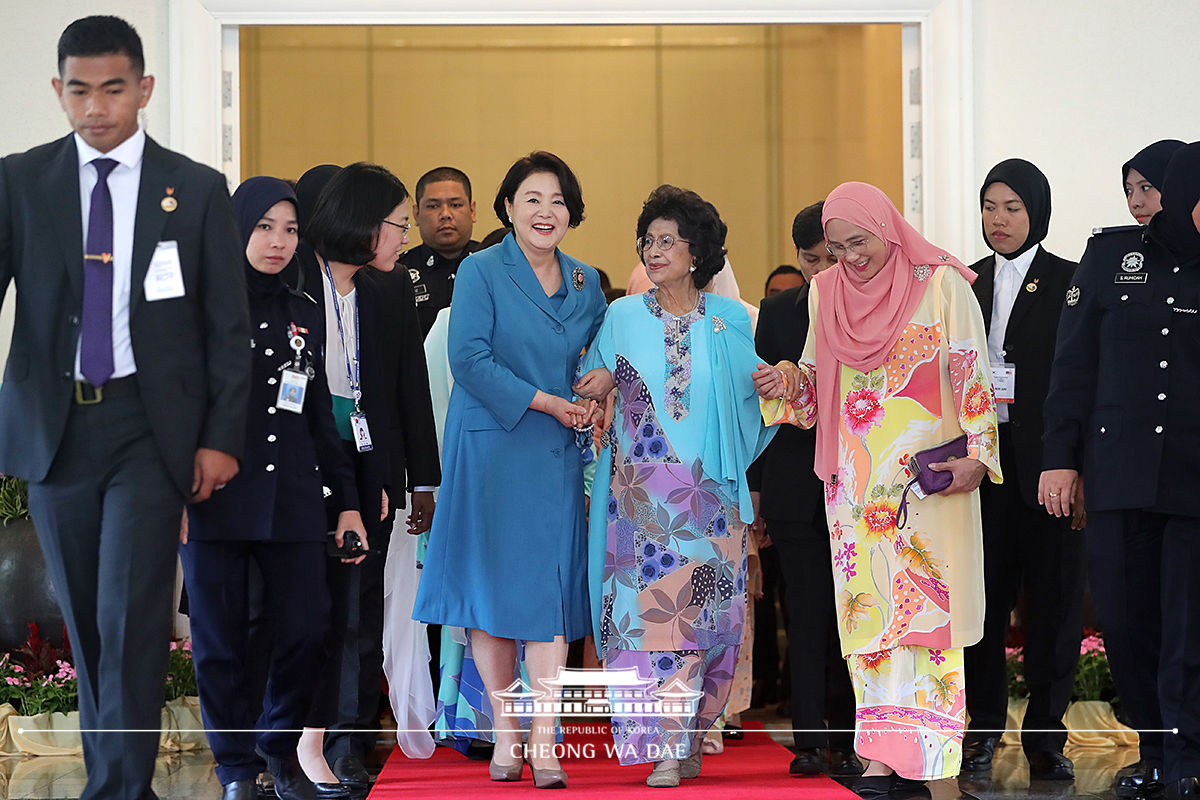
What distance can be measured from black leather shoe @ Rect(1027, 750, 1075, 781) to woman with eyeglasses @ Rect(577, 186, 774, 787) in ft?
3.42

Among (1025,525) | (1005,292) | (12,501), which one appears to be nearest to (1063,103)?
(1005,292)

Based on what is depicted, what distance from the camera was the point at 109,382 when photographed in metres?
2.89

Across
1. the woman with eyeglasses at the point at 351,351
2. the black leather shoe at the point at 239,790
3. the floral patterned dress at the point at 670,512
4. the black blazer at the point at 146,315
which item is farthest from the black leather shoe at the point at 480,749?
the black blazer at the point at 146,315

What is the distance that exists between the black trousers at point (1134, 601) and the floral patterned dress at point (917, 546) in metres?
0.34

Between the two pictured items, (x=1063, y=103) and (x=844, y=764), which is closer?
(x=844, y=764)

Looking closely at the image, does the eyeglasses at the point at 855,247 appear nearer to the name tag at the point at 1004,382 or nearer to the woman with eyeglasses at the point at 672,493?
the woman with eyeglasses at the point at 672,493

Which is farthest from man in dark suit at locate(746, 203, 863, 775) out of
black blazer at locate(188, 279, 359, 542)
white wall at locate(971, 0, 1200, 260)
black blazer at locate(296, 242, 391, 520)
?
white wall at locate(971, 0, 1200, 260)

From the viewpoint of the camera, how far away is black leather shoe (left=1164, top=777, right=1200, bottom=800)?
3629mm

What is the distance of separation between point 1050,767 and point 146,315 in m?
2.98

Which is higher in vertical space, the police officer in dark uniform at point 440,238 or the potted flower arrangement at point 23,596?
the police officer in dark uniform at point 440,238

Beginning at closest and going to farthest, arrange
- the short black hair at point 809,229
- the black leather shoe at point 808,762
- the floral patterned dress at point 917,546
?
the floral patterned dress at point 917,546
the black leather shoe at point 808,762
the short black hair at point 809,229

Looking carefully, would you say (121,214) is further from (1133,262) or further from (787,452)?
(1133,262)

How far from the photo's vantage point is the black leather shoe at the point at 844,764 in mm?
4227

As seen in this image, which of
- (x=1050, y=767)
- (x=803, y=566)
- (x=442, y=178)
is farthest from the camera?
(x=442, y=178)
